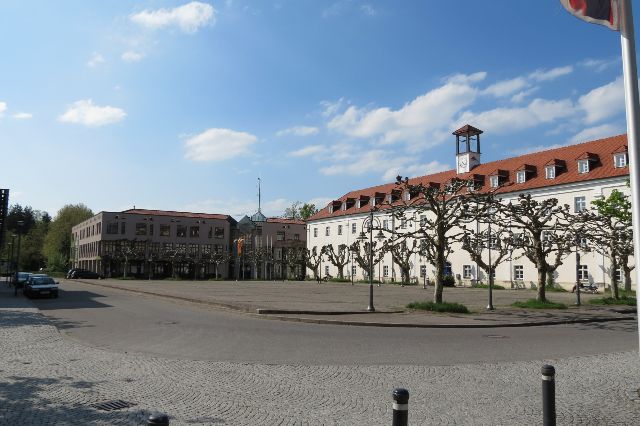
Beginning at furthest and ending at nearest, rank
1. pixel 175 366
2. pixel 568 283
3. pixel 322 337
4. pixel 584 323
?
pixel 568 283
pixel 584 323
pixel 322 337
pixel 175 366

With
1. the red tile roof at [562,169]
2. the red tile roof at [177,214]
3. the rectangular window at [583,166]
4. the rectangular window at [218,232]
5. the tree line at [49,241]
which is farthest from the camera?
the tree line at [49,241]

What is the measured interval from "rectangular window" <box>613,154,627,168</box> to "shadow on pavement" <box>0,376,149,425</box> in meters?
51.7

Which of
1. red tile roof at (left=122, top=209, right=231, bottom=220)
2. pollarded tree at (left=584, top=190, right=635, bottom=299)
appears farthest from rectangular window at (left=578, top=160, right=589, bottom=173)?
red tile roof at (left=122, top=209, right=231, bottom=220)

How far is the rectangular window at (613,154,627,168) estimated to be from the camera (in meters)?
47.6

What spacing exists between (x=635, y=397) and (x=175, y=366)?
847 cm

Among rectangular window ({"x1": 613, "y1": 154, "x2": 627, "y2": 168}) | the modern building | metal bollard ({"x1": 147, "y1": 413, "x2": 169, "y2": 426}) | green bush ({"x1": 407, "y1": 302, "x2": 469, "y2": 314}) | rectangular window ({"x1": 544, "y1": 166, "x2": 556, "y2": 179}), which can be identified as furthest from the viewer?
the modern building

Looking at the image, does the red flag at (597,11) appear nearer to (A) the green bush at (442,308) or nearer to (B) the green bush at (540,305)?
(A) the green bush at (442,308)

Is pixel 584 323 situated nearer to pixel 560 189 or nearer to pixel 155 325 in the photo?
pixel 155 325

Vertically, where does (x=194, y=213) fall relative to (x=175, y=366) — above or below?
above

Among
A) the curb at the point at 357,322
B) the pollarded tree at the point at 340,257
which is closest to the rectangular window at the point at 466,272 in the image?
the pollarded tree at the point at 340,257

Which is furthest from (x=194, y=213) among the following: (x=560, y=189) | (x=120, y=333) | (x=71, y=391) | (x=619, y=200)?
(x=71, y=391)

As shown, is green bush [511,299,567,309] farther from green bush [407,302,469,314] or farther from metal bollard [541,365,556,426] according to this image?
metal bollard [541,365,556,426]

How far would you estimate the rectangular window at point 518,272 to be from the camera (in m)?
55.2

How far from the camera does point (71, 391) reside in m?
8.17
